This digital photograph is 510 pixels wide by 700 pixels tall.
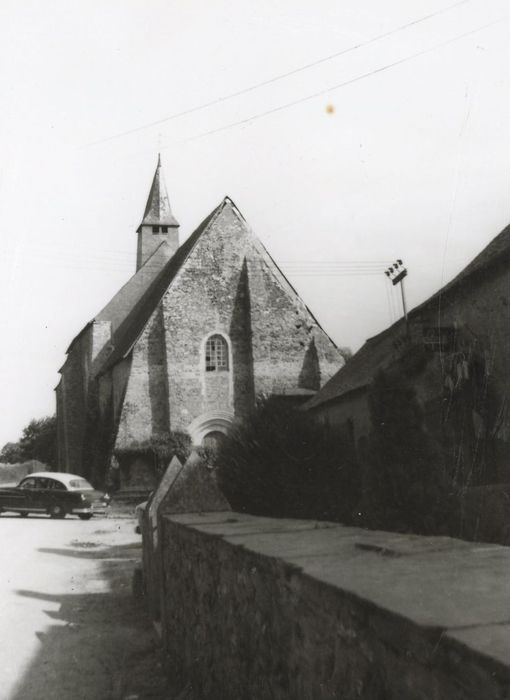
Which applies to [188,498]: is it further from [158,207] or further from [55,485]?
[158,207]

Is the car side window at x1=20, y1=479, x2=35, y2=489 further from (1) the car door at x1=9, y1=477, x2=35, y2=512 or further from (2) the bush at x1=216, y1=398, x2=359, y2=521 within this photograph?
(2) the bush at x1=216, y1=398, x2=359, y2=521

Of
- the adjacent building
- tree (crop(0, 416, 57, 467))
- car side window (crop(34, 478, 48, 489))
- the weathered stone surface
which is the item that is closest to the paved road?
the weathered stone surface

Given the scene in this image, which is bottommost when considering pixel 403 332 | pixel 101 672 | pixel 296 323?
pixel 101 672

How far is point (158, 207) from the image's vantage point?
46719mm

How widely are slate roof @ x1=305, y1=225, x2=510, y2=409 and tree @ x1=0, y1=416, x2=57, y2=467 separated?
3976 cm

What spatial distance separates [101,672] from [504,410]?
10.9 meters

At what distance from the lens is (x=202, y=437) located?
28.9 m

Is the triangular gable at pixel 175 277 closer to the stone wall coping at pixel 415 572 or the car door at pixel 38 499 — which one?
the car door at pixel 38 499

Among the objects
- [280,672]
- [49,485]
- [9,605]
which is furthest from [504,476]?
[49,485]

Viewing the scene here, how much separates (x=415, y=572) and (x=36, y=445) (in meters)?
79.0

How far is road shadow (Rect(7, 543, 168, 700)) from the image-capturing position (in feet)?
16.3

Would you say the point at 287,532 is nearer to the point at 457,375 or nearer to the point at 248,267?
the point at 457,375

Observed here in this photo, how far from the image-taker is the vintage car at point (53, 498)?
23.0 m

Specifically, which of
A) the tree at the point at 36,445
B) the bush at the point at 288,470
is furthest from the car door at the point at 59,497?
the tree at the point at 36,445
